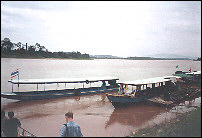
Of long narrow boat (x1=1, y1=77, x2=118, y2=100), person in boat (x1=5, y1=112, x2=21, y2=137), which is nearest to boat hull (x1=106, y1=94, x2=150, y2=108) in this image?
long narrow boat (x1=1, y1=77, x2=118, y2=100)

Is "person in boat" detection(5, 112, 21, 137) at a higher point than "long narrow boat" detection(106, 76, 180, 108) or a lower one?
higher

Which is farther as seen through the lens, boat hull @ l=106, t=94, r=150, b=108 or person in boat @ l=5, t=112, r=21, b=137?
boat hull @ l=106, t=94, r=150, b=108

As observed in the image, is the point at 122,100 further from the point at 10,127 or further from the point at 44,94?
the point at 10,127

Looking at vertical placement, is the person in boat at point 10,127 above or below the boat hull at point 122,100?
above

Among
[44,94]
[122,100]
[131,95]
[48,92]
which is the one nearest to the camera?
[122,100]

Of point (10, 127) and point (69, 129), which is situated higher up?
point (69, 129)

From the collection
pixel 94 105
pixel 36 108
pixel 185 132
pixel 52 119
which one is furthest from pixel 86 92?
pixel 185 132

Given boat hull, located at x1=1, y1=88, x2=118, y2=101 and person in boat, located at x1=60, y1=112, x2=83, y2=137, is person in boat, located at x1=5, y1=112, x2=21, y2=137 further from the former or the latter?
boat hull, located at x1=1, y1=88, x2=118, y2=101

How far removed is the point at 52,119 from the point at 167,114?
7.18 meters

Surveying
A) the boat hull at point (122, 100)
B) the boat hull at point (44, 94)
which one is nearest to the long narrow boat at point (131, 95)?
the boat hull at point (122, 100)

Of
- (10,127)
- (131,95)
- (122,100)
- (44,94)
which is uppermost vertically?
(10,127)

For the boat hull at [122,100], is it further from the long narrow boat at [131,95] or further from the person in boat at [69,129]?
the person in boat at [69,129]

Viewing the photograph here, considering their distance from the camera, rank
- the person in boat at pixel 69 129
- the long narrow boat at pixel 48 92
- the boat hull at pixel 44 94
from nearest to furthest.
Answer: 1. the person in boat at pixel 69 129
2. the boat hull at pixel 44 94
3. the long narrow boat at pixel 48 92

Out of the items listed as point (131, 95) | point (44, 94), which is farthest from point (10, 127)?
point (44, 94)
